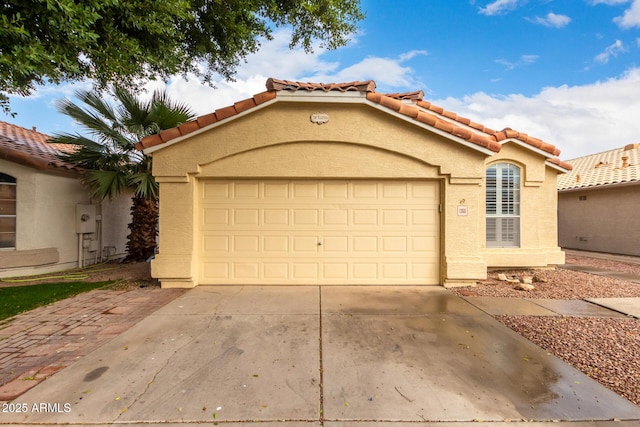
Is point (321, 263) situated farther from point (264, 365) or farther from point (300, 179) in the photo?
point (264, 365)

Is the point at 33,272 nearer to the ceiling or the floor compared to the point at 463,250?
nearer to the floor

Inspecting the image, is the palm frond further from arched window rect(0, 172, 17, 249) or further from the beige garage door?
arched window rect(0, 172, 17, 249)

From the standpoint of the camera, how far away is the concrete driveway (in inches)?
A: 102

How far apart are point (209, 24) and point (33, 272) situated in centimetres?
874

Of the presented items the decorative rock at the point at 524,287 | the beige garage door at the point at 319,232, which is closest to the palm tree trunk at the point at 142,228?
the beige garage door at the point at 319,232

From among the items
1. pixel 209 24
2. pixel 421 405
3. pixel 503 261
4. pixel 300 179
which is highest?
pixel 209 24

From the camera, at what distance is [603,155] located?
1644cm

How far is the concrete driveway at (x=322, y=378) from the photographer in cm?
258

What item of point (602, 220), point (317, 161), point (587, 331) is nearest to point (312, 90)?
point (317, 161)

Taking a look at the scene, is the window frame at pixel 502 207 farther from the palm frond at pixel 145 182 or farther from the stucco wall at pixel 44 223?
the stucco wall at pixel 44 223

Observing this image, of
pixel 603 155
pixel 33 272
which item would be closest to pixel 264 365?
pixel 33 272

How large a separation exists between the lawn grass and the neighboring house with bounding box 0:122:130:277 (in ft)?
5.43

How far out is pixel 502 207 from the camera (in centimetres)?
789

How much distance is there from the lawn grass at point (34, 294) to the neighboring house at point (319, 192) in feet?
5.81
